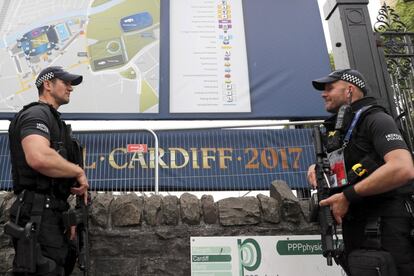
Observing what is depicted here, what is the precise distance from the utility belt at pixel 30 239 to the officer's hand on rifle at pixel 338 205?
1941 millimetres

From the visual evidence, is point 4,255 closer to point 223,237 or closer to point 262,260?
point 223,237

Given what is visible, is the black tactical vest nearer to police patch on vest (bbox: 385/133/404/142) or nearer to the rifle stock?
the rifle stock

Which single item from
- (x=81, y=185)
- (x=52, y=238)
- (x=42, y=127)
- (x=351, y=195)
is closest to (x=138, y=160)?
(x=81, y=185)

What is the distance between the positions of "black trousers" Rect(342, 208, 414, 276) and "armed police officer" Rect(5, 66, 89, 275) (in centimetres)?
200

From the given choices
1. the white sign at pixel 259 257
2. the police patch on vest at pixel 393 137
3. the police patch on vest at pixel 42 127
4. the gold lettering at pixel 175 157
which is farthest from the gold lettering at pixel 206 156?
the police patch on vest at pixel 393 137

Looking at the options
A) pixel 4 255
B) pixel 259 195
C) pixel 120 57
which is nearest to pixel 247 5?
pixel 120 57

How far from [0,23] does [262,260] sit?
650 cm

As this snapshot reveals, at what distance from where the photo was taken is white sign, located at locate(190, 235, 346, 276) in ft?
12.2

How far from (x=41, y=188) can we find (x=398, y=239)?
95.4 inches

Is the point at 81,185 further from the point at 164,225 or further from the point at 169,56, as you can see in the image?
the point at 169,56

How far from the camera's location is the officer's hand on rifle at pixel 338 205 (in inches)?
108

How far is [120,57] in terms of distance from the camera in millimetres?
7273

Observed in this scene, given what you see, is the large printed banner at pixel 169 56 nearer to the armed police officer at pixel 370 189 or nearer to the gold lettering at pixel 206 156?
the gold lettering at pixel 206 156

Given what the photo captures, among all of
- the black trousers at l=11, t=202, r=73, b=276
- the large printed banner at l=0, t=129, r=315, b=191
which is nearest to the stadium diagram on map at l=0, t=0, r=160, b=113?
the large printed banner at l=0, t=129, r=315, b=191
